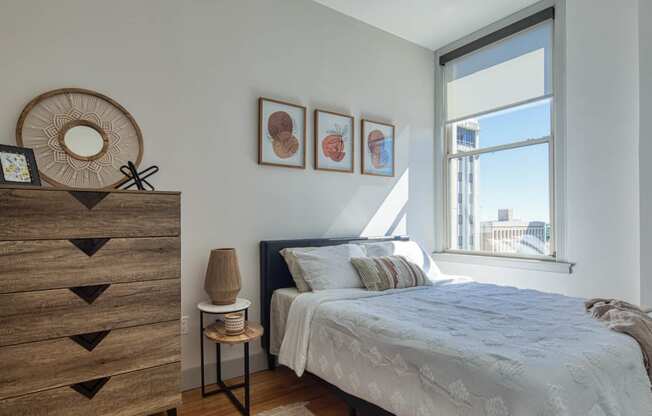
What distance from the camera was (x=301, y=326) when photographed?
92.4 inches

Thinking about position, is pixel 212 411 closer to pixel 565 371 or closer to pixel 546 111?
pixel 565 371

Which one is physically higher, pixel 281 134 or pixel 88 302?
pixel 281 134

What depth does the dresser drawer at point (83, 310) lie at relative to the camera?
1.64 metres

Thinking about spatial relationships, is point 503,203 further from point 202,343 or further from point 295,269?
point 202,343

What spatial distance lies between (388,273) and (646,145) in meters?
1.96

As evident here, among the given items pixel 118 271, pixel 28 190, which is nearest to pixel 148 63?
pixel 28 190

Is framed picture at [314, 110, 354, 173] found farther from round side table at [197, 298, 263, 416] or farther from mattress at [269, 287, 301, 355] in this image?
round side table at [197, 298, 263, 416]

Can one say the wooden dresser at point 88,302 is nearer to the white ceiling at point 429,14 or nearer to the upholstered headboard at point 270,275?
the upholstered headboard at point 270,275

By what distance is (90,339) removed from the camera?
181 cm

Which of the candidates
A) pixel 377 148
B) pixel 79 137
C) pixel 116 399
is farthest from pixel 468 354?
pixel 377 148

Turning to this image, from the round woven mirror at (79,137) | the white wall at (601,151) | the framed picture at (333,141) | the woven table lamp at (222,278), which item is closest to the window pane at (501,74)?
the white wall at (601,151)

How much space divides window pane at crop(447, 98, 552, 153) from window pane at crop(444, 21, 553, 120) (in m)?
0.09

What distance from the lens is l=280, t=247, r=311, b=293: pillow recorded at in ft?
8.76

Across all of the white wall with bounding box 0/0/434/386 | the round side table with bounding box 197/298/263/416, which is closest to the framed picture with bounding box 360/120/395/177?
the white wall with bounding box 0/0/434/386
